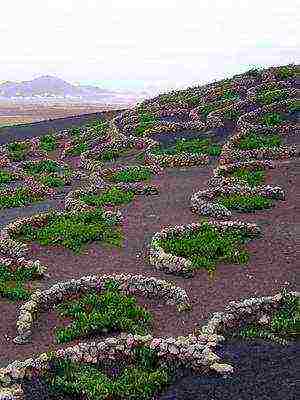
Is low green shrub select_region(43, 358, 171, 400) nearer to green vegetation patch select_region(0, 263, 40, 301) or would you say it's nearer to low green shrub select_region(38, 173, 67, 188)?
green vegetation patch select_region(0, 263, 40, 301)

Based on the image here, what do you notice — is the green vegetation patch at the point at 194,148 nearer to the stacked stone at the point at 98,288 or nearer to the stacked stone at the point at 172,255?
the stacked stone at the point at 172,255

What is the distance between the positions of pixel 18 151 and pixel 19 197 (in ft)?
53.8

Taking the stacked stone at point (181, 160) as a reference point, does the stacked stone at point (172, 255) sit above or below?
below

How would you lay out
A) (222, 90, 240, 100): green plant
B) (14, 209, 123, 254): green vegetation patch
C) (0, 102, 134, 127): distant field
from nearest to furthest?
1. (14, 209, 123, 254): green vegetation patch
2. (222, 90, 240, 100): green plant
3. (0, 102, 134, 127): distant field

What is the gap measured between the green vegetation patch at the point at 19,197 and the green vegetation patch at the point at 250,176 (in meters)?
9.89

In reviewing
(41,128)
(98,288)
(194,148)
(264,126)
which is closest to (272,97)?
(264,126)

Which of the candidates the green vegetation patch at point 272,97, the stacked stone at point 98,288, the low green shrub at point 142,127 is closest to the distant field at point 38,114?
the low green shrub at point 142,127

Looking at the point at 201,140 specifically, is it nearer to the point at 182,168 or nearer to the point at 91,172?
the point at 182,168

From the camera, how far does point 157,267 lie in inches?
842

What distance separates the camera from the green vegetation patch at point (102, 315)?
16.8m

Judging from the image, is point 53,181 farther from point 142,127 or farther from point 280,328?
point 280,328

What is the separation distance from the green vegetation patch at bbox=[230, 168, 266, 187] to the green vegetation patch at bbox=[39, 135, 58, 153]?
1881 centimetres

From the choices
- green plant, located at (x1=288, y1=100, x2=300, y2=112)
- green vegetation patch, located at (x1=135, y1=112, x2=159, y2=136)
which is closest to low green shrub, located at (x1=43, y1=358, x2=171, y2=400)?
green plant, located at (x1=288, y1=100, x2=300, y2=112)

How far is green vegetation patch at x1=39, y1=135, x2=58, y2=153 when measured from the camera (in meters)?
49.5
